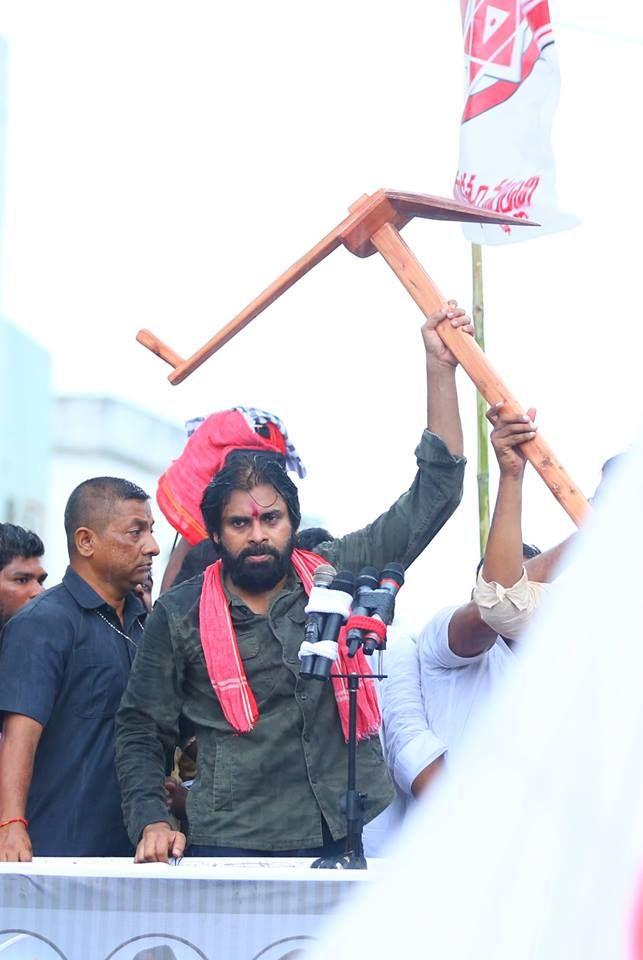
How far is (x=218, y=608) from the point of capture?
133 inches

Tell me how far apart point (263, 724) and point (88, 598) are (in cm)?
79

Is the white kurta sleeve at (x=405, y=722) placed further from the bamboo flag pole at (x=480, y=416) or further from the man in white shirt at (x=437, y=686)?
the bamboo flag pole at (x=480, y=416)

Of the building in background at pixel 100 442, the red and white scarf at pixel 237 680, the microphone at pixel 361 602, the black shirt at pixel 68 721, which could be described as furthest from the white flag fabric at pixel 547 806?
the building in background at pixel 100 442

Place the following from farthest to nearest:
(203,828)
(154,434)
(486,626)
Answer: (154,434)
(486,626)
(203,828)

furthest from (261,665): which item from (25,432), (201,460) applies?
(25,432)

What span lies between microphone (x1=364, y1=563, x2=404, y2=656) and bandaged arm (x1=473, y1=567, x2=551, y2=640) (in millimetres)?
288

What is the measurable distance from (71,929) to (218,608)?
0.91 meters

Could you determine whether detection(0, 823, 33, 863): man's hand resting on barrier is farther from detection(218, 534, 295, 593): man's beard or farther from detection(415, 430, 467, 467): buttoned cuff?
detection(415, 430, 467, 467): buttoned cuff

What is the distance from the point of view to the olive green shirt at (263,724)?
323 centimetres

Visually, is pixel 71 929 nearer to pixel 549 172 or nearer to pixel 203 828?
pixel 203 828

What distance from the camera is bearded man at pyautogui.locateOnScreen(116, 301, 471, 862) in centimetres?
323

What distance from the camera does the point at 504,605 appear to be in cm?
331

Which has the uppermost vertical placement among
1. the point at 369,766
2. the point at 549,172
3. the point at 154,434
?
the point at 154,434

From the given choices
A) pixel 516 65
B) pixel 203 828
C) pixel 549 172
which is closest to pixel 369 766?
pixel 203 828
